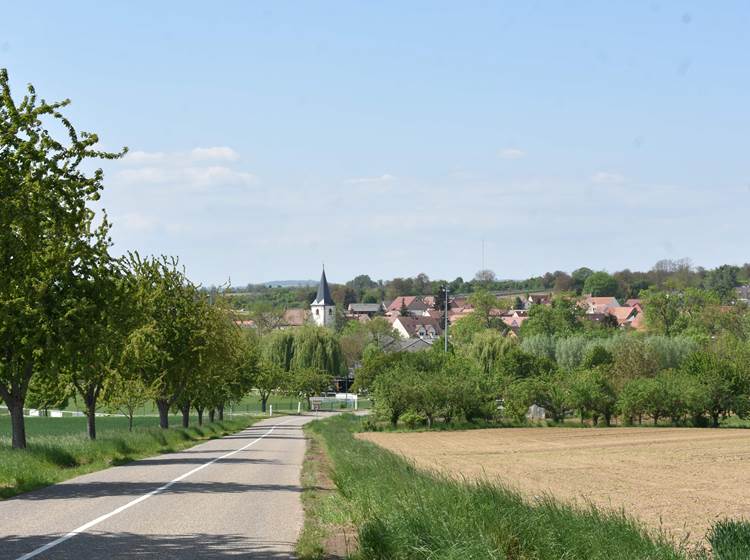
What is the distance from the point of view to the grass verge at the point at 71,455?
2162 centimetres

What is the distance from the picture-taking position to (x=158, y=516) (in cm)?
1614

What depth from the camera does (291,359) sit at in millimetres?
133500

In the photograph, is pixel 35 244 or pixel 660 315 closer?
pixel 35 244

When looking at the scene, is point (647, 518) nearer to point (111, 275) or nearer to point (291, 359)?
point (111, 275)

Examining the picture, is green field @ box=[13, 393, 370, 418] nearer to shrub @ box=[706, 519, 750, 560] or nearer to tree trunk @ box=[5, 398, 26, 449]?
tree trunk @ box=[5, 398, 26, 449]

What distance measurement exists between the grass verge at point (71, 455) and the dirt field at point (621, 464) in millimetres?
9366

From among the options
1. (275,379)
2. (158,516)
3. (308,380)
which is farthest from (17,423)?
(308,380)

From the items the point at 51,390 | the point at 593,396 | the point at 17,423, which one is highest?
the point at 51,390

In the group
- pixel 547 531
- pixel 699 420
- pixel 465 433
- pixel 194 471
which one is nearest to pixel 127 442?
pixel 194 471

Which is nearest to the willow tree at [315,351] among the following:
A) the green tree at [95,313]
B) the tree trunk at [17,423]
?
the tree trunk at [17,423]

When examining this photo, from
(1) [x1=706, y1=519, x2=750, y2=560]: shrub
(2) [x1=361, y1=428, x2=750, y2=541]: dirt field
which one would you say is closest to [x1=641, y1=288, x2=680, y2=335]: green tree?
(2) [x1=361, y1=428, x2=750, y2=541]: dirt field

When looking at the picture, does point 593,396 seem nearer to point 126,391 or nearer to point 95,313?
point 126,391

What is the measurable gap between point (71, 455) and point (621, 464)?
2441 centimetres

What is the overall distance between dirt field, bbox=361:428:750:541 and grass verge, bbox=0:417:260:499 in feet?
30.7
